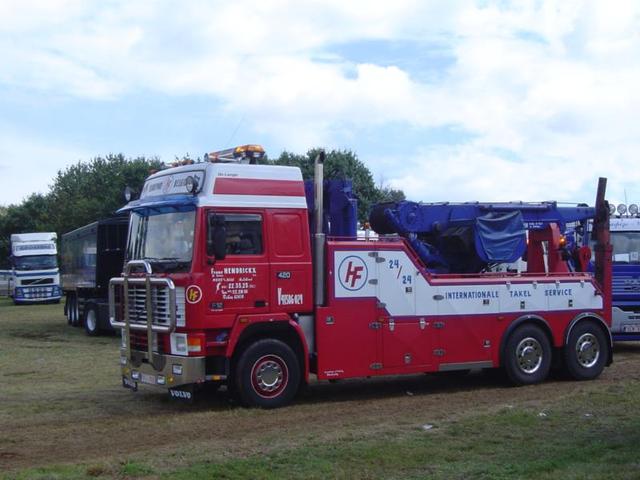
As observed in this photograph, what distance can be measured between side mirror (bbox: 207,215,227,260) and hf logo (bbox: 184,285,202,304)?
1.61ft

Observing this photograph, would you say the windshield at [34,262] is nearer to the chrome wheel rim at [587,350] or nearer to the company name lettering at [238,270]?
the chrome wheel rim at [587,350]

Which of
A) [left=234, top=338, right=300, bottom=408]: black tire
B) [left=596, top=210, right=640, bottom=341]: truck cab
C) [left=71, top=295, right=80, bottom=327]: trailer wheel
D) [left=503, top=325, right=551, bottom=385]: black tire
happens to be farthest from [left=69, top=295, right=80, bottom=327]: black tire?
[left=503, top=325, right=551, bottom=385]: black tire

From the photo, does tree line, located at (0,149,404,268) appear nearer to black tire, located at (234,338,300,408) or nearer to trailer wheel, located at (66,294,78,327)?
trailer wheel, located at (66,294,78,327)

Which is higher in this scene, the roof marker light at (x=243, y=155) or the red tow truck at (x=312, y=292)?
the roof marker light at (x=243, y=155)

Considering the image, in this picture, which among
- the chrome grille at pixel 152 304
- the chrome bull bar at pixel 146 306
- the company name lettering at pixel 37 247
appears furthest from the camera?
the company name lettering at pixel 37 247

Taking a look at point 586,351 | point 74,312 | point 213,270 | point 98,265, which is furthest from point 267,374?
point 74,312

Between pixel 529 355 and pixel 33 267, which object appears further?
pixel 33 267

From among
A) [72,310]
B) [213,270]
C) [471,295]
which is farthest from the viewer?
[72,310]

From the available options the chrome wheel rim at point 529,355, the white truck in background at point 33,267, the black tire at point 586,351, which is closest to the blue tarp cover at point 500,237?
the chrome wheel rim at point 529,355

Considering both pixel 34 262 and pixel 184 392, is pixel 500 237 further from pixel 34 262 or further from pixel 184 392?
pixel 34 262

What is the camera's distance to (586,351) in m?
14.5

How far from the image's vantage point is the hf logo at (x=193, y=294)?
36.3ft

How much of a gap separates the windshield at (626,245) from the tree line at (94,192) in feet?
69.6

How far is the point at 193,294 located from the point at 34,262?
3727 cm
